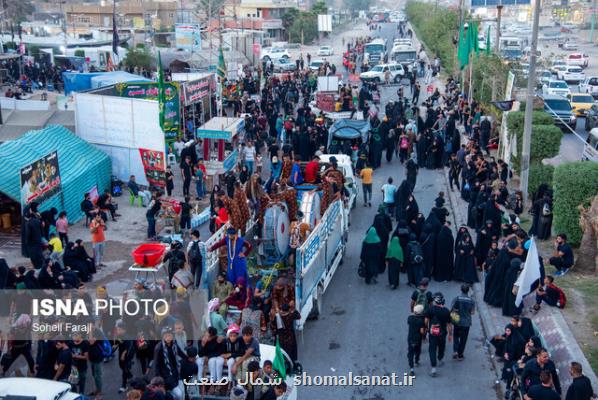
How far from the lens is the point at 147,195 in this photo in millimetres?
19234

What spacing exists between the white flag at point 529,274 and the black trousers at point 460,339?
1.32 m

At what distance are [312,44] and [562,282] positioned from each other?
7154 centimetres

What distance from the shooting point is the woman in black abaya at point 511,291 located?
12.4m

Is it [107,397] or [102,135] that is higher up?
[102,135]

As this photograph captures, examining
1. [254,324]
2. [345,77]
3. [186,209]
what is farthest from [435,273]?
[345,77]

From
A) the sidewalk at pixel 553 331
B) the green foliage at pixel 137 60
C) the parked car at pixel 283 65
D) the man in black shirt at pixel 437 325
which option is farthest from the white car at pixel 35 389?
the parked car at pixel 283 65

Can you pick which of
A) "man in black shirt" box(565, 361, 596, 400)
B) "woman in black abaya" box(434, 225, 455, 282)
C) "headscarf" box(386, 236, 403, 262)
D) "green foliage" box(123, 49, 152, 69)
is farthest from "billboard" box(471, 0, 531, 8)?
"man in black shirt" box(565, 361, 596, 400)

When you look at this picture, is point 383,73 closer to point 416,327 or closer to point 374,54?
point 374,54

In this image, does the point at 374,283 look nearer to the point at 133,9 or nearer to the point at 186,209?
the point at 186,209

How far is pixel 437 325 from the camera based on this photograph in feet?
34.0

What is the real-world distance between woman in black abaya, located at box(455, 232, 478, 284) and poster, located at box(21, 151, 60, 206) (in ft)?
29.4

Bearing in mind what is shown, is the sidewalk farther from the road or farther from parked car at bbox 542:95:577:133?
parked car at bbox 542:95:577:133

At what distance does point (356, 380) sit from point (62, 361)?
13.5 ft

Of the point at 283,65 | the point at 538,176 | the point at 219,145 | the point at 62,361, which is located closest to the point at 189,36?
the point at 283,65
